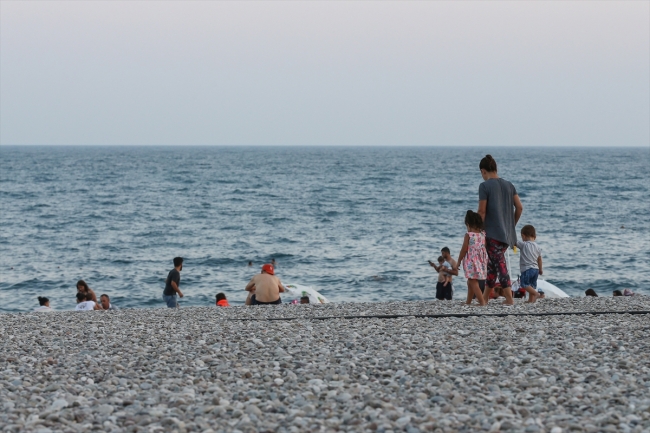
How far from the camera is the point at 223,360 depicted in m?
7.55

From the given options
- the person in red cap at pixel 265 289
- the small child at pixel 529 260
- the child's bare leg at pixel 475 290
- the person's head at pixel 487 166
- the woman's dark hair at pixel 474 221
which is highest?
the person's head at pixel 487 166

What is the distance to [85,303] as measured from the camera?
15672mm

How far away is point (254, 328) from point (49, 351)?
7.81 ft

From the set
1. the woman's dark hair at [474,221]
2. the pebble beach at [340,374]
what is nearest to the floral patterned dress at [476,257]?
the woman's dark hair at [474,221]

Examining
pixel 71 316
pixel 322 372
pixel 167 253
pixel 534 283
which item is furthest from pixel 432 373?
pixel 167 253

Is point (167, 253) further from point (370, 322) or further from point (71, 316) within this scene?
point (370, 322)

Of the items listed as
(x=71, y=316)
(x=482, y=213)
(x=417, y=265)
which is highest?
(x=482, y=213)

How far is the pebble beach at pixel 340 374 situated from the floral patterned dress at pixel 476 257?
51cm

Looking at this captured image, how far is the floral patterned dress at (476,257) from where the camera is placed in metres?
10.6

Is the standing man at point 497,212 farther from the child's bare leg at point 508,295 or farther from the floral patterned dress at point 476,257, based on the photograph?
the child's bare leg at point 508,295

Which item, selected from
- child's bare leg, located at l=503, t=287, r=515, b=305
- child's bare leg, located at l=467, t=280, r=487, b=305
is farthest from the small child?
child's bare leg, located at l=467, t=280, r=487, b=305

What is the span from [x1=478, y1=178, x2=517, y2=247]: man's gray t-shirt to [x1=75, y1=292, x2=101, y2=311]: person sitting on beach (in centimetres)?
862

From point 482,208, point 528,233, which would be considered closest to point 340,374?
point 482,208

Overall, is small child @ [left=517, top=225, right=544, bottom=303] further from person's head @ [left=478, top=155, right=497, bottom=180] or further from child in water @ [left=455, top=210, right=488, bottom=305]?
person's head @ [left=478, top=155, right=497, bottom=180]
